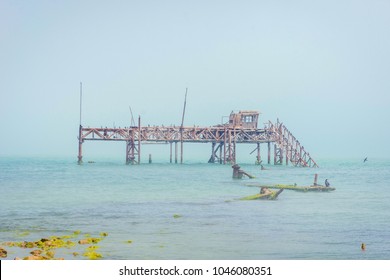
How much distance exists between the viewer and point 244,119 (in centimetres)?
7725

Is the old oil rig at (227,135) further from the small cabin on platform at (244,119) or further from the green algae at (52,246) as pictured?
the green algae at (52,246)

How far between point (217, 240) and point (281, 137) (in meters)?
54.6

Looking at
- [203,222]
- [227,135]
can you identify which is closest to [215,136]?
Answer: [227,135]

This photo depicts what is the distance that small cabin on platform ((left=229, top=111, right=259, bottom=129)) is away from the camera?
7657 centimetres

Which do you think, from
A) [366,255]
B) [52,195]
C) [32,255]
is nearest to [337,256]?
[366,255]

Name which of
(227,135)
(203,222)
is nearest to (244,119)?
(227,135)

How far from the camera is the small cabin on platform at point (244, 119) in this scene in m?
76.6

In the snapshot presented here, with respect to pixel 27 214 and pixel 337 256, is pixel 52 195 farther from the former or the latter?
pixel 337 256

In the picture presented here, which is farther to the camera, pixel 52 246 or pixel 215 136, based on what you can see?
pixel 215 136

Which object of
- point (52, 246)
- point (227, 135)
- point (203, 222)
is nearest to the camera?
point (52, 246)

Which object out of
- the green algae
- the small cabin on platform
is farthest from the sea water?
the small cabin on platform

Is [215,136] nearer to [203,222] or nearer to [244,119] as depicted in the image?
[244,119]

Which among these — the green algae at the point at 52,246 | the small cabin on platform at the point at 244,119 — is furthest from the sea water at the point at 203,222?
the small cabin on platform at the point at 244,119

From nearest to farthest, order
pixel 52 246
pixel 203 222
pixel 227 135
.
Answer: pixel 52 246, pixel 203 222, pixel 227 135
